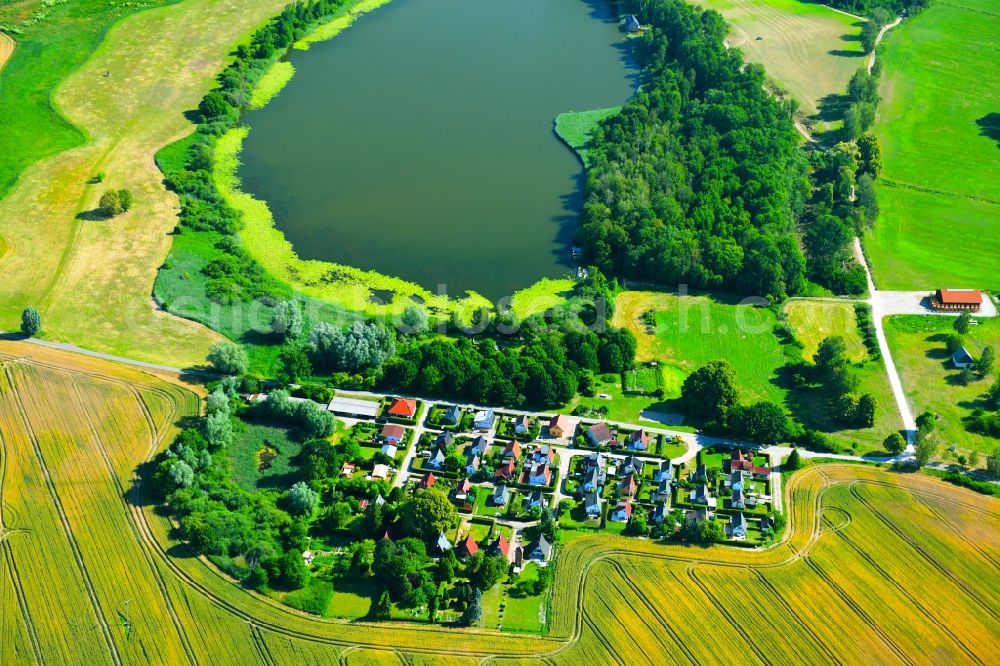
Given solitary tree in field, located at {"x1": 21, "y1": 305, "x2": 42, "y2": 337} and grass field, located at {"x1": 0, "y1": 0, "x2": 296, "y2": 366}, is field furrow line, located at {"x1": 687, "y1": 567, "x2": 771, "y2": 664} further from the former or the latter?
solitary tree in field, located at {"x1": 21, "y1": 305, "x2": 42, "y2": 337}

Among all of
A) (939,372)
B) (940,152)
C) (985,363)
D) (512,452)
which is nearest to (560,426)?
(512,452)

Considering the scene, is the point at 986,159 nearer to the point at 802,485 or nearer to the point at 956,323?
the point at 956,323

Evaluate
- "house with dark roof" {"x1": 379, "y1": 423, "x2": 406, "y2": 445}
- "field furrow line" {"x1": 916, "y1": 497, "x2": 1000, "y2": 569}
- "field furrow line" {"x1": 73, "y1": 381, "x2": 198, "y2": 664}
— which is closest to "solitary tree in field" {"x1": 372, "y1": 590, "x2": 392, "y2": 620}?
"field furrow line" {"x1": 73, "y1": 381, "x2": 198, "y2": 664}

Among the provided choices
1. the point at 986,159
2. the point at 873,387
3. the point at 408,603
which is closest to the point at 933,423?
the point at 873,387

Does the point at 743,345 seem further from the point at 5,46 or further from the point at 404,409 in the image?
the point at 5,46

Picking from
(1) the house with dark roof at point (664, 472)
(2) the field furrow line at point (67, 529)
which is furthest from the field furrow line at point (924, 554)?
(2) the field furrow line at point (67, 529)

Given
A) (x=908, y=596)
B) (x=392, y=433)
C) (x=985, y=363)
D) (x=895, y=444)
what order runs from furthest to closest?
(x=985, y=363) < (x=392, y=433) < (x=895, y=444) < (x=908, y=596)
